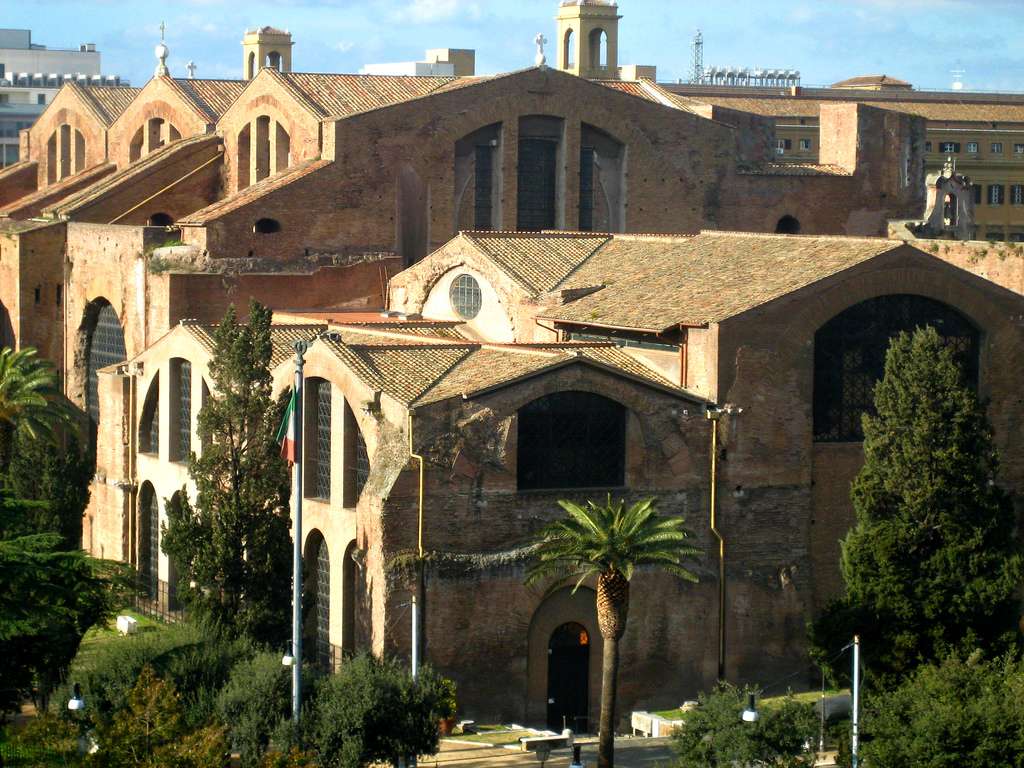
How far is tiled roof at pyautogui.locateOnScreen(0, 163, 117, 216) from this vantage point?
5881 cm

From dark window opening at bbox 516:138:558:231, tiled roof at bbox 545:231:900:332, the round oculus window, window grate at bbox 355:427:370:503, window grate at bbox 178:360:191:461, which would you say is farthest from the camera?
dark window opening at bbox 516:138:558:231

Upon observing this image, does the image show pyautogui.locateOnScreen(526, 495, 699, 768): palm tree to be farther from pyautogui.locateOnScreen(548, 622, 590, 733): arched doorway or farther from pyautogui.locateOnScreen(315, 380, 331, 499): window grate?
pyautogui.locateOnScreen(315, 380, 331, 499): window grate

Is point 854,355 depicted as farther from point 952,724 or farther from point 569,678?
point 952,724

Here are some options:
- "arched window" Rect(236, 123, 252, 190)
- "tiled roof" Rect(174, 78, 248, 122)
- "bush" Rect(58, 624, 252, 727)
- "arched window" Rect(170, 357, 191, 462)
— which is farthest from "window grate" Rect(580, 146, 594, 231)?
"bush" Rect(58, 624, 252, 727)

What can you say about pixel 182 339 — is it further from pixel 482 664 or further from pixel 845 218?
pixel 845 218

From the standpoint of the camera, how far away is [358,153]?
162 ft

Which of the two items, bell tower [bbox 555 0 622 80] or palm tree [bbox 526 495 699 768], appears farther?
bell tower [bbox 555 0 622 80]

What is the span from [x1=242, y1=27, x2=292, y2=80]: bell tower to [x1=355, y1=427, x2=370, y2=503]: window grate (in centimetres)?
3564

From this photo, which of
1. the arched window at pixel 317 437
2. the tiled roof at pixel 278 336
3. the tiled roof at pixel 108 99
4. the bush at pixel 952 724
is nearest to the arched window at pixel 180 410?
the tiled roof at pixel 278 336

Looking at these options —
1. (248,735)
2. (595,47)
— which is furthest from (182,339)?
A: (595,47)

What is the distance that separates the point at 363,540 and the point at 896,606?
891 centimetres

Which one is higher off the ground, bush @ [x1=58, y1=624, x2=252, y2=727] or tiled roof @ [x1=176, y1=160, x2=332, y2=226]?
tiled roof @ [x1=176, y1=160, x2=332, y2=226]

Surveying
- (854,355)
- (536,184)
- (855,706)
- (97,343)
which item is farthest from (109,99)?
(855,706)

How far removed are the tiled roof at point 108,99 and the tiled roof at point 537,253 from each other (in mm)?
21882
